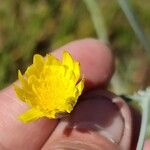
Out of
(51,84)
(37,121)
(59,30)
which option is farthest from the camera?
(59,30)

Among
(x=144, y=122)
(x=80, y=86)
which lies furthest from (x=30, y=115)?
(x=144, y=122)

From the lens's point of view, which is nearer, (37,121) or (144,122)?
(144,122)

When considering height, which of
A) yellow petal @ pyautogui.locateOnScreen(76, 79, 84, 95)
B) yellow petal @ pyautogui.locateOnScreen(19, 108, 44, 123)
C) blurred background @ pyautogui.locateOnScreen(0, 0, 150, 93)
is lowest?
blurred background @ pyautogui.locateOnScreen(0, 0, 150, 93)

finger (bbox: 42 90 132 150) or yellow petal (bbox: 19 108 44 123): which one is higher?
yellow petal (bbox: 19 108 44 123)

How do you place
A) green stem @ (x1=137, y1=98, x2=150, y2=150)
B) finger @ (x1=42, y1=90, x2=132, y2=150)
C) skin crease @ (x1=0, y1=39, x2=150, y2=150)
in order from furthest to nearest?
skin crease @ (x1=0, y1=39, x2=150, y2=150) → finger @ (x1=42, y1=90, x2=132, y2=150) → green stem @ (x1=137, y1=98, x2=150, y2=150)

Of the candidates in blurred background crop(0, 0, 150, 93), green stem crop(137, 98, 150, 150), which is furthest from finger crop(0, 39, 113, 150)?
blurred background crop(0, 0, 150, 93)

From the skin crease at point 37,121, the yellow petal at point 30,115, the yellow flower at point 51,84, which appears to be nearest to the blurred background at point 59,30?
the skin crease at point 37,121

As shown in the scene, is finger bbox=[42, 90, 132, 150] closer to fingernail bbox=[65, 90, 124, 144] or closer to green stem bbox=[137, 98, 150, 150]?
fingernail bbox=[65, 90, 124, 144]

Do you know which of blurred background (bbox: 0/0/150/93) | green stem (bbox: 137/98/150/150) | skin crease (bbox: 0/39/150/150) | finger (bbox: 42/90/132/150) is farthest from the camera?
blurred background (bbox: 0/0/150/93)

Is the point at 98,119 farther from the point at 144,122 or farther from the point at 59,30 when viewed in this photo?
the point at 59,30
